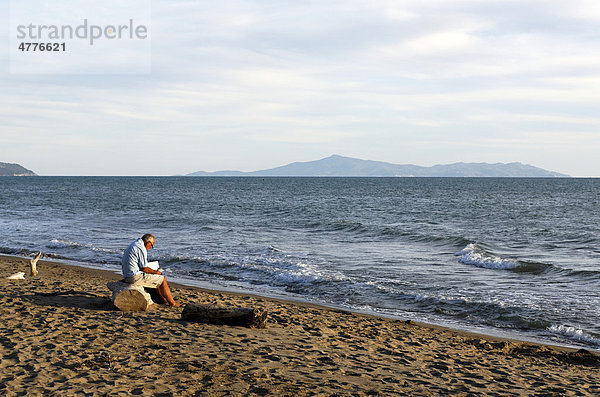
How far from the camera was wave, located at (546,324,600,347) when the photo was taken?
1055cm

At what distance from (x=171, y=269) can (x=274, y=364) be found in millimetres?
11963

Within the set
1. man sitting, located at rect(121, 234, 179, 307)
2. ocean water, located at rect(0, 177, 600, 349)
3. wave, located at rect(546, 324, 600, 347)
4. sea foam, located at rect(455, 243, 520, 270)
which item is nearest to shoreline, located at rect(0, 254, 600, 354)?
ocean water, located at rect(0, 177, 600, 349)

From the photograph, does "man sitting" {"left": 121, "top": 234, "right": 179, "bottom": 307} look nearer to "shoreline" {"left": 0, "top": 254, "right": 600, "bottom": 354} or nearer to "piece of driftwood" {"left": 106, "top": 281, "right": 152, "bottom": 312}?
"piece of driftwood" {"left": 106, "top": 281, "right": 152, "bottom": 312}

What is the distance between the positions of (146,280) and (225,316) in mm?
1916

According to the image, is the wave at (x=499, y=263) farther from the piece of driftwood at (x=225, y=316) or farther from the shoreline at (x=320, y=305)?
the piece of driftwood at (x=225, y=316)

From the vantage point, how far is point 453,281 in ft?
52.7

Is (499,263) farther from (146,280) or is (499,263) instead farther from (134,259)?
(134,259)

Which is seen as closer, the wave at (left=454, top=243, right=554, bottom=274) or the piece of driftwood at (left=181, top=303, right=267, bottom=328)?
the piece of driftwood at (left=181, top=303, right=267, bottom=328)

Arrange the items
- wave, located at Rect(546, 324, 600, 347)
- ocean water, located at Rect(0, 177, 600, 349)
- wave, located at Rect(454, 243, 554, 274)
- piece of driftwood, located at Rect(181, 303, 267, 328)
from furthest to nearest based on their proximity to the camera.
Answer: wave, located at Rect(454, 243, 554, 274) < ocean water, located at Rect(0, 177, 600, 349) < wave, located at Rect(546, 324, 600, 347) < piece of driftwood, located at Rect(181, 303, 267, 328)

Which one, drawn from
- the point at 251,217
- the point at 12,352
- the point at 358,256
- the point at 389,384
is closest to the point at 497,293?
the point at 358,256

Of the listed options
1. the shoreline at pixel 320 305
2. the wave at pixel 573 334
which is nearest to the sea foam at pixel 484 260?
the wave at pixel 573 334

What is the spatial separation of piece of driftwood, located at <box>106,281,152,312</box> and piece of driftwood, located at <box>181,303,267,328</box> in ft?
3.30

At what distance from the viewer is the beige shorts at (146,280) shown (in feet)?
33.2

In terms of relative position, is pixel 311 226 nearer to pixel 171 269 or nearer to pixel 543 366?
pixel 171 269
